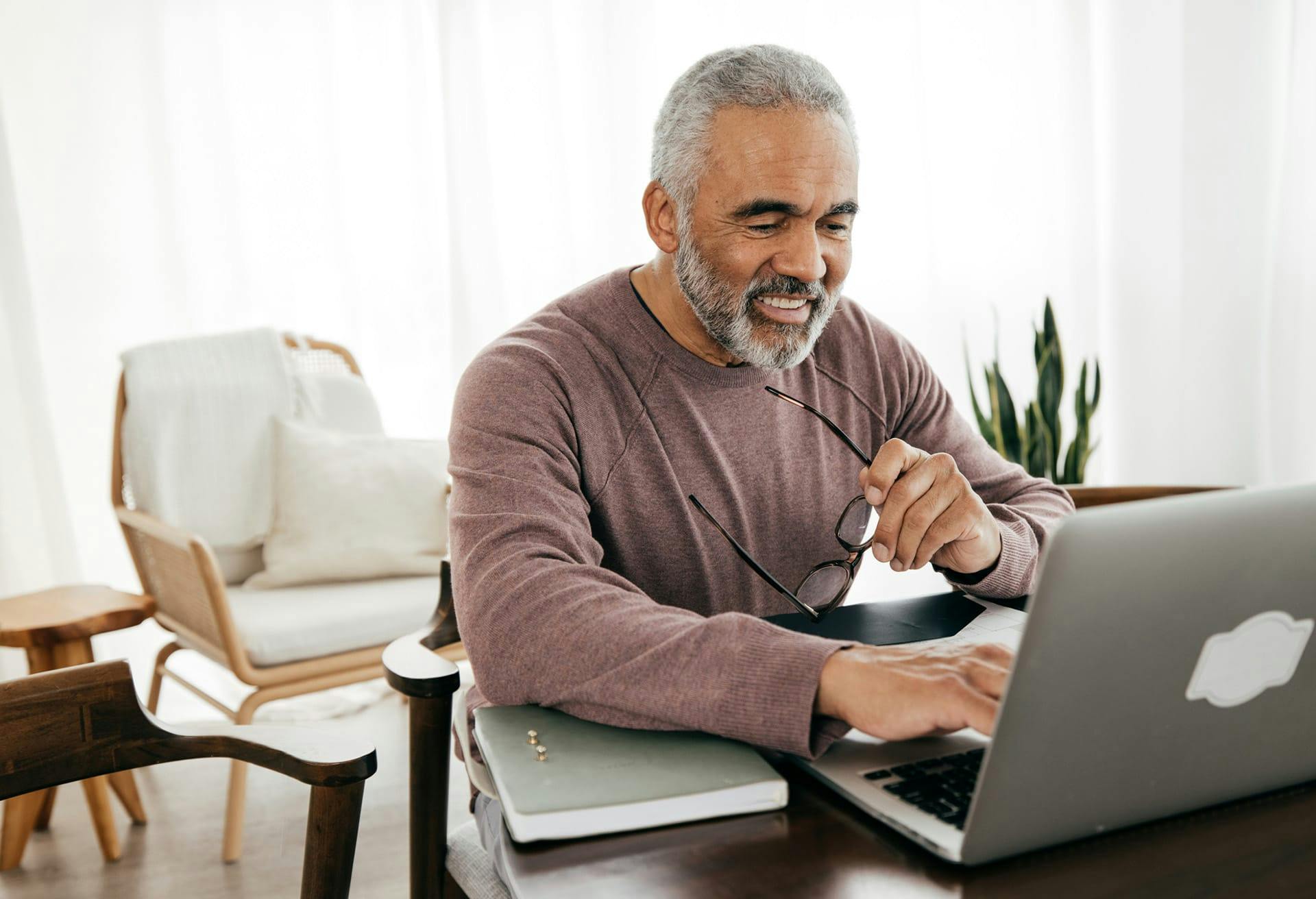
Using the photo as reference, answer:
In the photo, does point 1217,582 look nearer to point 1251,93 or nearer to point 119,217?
point 119,217

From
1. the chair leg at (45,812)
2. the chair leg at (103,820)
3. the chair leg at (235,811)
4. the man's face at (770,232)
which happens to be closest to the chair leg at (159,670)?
the chair leg at (45,812)

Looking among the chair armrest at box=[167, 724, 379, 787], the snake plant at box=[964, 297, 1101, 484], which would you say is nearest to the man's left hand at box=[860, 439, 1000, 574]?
the chair armrest at box=[167, 724, 379, 787]

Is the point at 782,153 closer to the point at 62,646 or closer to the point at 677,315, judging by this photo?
the point at 677,315

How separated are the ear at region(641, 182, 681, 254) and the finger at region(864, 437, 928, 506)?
16.5 inches

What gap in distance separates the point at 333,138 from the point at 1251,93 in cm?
290

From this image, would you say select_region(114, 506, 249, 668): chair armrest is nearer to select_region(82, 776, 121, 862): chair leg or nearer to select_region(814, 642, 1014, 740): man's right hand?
select_region(82, 776, 121, 862): chair leg

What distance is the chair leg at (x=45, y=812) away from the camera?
2477 mm

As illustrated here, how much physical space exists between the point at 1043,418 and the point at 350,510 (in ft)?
6.31

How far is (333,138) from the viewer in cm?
339

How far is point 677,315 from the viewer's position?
146 centimetres

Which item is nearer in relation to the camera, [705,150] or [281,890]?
[705,150]

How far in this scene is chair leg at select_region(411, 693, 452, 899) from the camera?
1093 mm

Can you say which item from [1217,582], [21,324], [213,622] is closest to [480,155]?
[21,324]

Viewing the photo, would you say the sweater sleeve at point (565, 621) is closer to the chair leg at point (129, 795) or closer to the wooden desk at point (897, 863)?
the wooden desk at point (897, 863)
